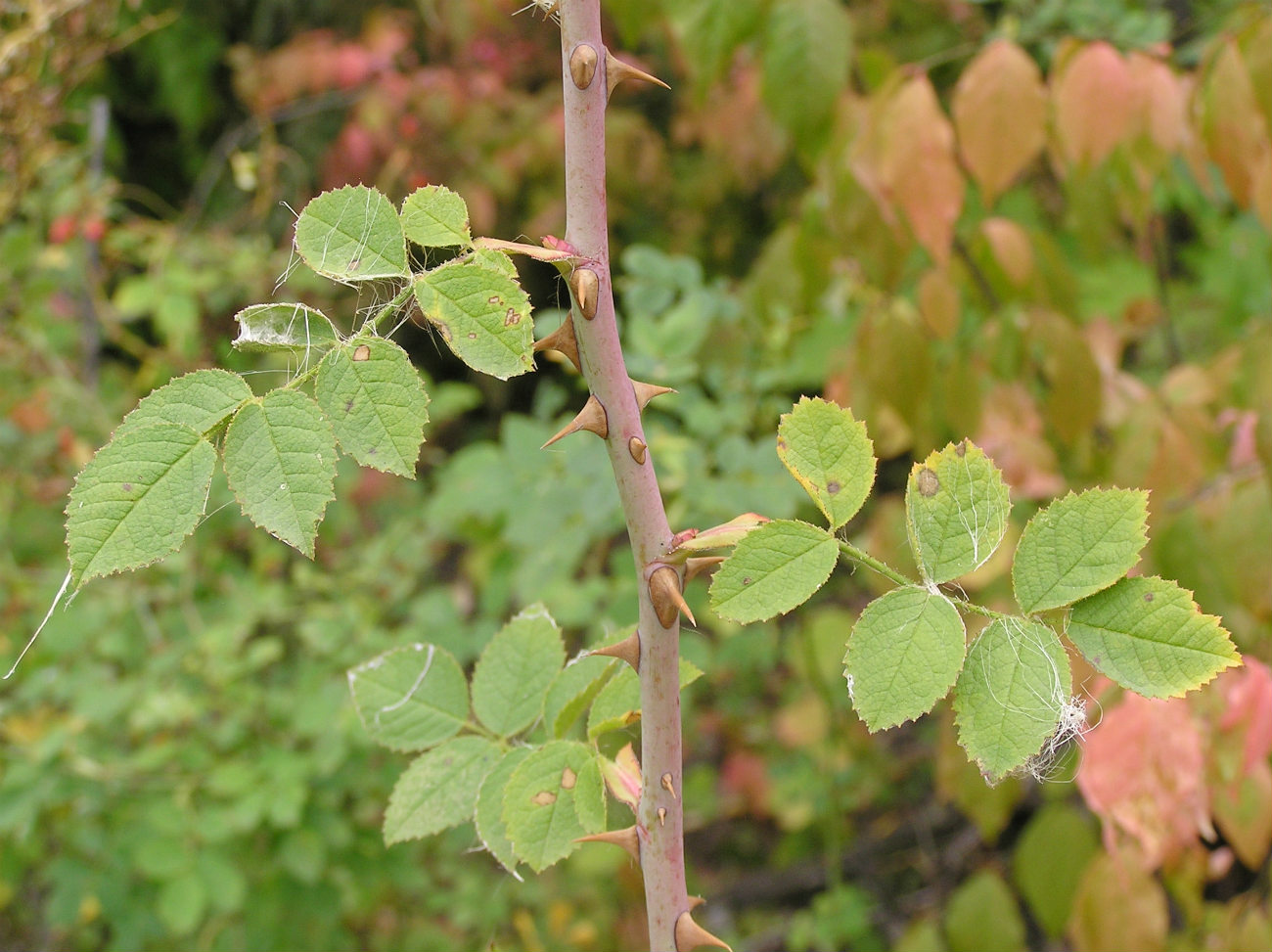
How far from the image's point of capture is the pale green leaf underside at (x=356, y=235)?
1.44 ft

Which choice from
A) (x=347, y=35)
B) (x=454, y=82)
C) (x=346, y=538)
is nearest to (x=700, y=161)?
(x=454, y=82)

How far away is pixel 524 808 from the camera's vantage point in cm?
53

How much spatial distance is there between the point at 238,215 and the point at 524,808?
3.00 m

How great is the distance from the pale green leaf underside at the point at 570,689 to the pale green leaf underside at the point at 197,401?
25 cm

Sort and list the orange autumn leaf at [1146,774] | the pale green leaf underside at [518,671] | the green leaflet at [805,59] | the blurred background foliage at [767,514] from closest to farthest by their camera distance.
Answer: the pale green leaf underside at [518,671], the orange autumn leaf at [1146,774], the blurred background foliage at [767,514], the green leaflet at [805,59]

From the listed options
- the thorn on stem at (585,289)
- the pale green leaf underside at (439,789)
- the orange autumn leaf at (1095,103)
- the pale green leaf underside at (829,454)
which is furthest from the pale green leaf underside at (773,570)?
the orange autumn leaf at (1095,103)

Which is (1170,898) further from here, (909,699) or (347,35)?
(347,35)

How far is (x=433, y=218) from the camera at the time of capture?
44 cm

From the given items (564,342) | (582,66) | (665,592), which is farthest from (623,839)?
(582,66)

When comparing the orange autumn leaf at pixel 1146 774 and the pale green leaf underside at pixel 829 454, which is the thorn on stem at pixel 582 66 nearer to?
the pale green leaf underside at pixel 829 454

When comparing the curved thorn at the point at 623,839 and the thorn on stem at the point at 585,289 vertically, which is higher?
the thorn on stem at the point at 585,289

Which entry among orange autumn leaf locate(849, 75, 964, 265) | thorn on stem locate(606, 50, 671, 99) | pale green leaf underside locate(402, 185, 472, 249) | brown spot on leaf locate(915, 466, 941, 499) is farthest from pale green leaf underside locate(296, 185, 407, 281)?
orange autumn leaf locate(849, 75, 964, 265)

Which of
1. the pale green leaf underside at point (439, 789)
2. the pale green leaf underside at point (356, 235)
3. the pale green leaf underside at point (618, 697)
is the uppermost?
the pale green leaf underside at point (356, 235)

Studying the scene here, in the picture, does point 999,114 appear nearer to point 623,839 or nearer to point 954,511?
point 954,511
